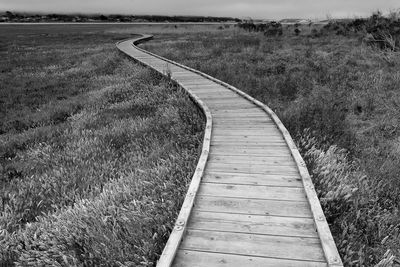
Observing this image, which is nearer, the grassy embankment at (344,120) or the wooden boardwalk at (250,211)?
the wooden boardwalk at (250,211)

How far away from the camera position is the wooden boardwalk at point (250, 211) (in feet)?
12.2

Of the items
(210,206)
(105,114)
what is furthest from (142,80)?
(210,206)

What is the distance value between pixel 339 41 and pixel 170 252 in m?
26.1

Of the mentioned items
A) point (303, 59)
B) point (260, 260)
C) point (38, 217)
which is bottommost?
point (38, 217)

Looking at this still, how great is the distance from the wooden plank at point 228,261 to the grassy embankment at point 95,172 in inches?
17.4

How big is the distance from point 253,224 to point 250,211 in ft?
1.00

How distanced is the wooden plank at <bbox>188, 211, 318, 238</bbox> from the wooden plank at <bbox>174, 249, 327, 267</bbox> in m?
0.48

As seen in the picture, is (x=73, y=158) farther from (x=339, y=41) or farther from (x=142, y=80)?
(x=339, y=41)

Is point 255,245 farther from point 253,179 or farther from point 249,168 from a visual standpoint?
point 249,168

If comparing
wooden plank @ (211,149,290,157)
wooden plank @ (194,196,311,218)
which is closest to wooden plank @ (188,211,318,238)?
wooden plank @ (194,196,311,218)

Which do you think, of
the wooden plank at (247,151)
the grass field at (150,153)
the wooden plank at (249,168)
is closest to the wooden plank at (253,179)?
the wooden plank at (249,168)

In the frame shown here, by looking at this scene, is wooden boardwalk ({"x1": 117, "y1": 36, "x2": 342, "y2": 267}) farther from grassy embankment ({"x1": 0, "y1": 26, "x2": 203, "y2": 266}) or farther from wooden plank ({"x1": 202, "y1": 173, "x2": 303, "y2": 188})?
grassy embankment ({"x1": 0, "y1": 26, "x2": 203, "y2": 266})

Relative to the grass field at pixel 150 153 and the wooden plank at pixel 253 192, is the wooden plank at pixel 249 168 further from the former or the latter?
the wooden plank at pixel 253 192

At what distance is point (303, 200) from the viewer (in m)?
4.81
